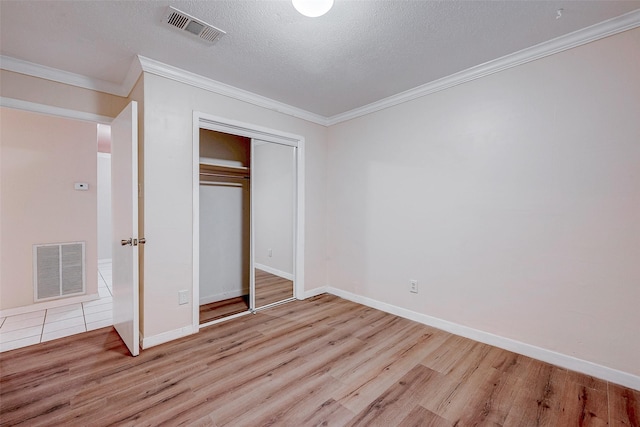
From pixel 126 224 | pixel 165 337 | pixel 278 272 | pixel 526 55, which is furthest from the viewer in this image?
pixel 278 272

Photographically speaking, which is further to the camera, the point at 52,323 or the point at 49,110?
the point at 52,323

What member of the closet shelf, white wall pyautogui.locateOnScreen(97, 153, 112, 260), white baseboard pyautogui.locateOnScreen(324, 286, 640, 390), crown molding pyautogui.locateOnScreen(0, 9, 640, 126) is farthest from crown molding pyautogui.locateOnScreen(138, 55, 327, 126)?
white wall pyautogui.locateOnScreen(97, 153, 112, 260)

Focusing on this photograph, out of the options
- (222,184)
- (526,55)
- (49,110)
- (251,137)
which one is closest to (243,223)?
(222,184)

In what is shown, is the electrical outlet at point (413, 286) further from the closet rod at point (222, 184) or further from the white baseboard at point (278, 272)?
the closet rod at point (222, 184)

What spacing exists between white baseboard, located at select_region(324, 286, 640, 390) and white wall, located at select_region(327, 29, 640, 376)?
0.15ft

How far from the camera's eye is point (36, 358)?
7.16 ft

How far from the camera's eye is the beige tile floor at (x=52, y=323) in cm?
251

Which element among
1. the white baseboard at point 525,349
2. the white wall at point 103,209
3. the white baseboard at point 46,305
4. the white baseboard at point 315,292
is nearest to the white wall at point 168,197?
the white baseboard at point 315,292

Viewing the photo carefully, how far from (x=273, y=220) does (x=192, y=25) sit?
2152mm

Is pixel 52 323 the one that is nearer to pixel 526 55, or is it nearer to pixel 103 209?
pixel 103 209

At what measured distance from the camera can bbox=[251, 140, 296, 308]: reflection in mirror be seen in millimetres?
3275

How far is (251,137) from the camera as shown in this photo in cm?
309

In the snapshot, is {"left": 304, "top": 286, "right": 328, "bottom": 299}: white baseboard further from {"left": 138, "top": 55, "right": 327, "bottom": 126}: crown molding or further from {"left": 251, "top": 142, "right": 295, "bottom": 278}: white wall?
{"left": 138, "top": 55, "right": 327, "bottom": 126}: crown molding

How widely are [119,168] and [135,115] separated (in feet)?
2.02
